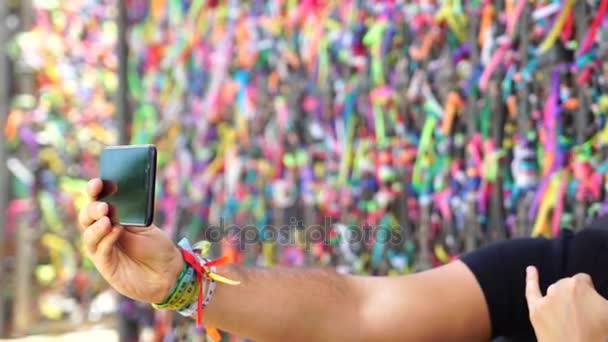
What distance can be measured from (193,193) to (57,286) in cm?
101

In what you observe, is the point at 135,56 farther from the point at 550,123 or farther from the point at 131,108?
the point at 550,123

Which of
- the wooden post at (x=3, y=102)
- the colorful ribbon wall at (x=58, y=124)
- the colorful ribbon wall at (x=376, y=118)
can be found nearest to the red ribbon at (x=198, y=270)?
the colorful ribbon wall at (x=376, y=118)

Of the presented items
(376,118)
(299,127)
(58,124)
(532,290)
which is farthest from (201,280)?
(58,124)

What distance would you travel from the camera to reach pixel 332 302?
1.59 m

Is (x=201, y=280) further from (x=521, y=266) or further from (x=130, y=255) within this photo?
(x=521, y=266)

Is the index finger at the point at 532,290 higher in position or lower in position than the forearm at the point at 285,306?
higher

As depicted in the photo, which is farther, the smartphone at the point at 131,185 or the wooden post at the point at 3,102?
the wooden post at the point at 3,102

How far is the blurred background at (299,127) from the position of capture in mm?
2053

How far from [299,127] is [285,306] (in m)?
1.19

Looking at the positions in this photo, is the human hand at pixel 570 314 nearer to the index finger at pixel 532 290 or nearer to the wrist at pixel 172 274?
the index finger at pixel 532 290

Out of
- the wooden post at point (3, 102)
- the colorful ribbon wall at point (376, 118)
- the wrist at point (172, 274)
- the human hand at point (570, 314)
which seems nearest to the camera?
the human hand at point (570, 314)

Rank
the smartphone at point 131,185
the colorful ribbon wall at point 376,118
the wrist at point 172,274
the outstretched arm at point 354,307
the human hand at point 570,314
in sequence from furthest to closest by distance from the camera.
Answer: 1. the colorful ribbon wall at point 376,118
2. the outstretched arm at point 354,307
3. the wrist at point 172,274
4. the smartphone at point 131,185
5. the human hand at point 570,314

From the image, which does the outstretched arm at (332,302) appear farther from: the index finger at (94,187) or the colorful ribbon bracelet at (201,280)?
the index finger at (94,187)

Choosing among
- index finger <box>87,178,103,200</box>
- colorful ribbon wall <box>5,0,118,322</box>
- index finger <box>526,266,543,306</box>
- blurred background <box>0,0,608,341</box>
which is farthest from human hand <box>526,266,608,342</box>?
colorful ribbon wall <box>5,0,118,322</box>
